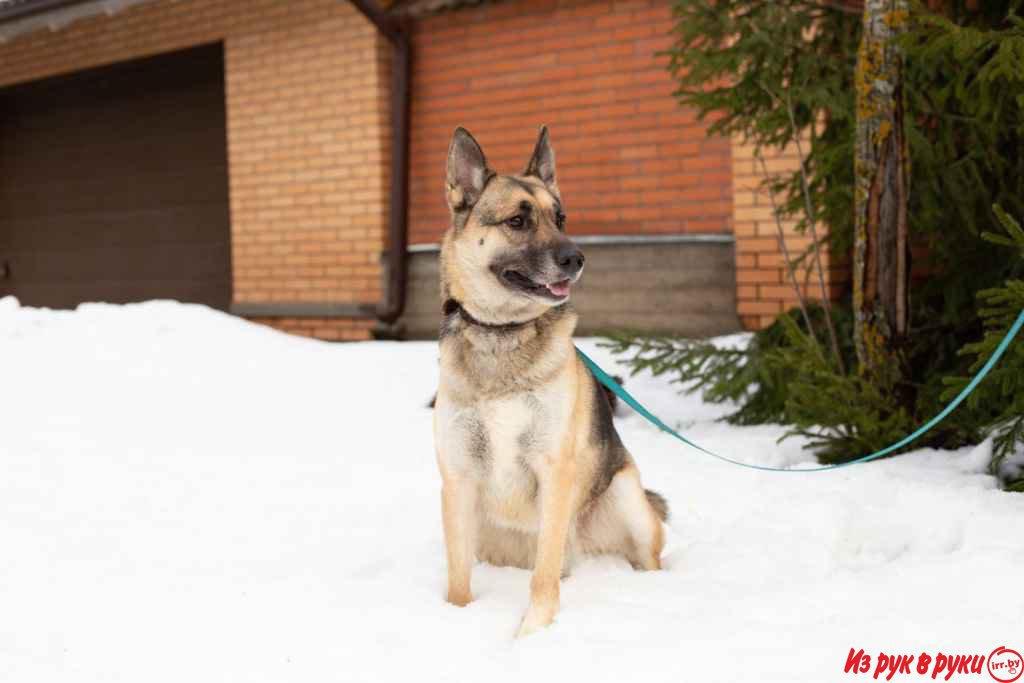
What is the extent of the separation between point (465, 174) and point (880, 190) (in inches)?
83.7

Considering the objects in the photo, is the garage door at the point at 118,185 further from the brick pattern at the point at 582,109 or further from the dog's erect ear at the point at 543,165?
the dog's erect ear at the point at 543,165

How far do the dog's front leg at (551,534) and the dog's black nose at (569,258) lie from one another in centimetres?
55

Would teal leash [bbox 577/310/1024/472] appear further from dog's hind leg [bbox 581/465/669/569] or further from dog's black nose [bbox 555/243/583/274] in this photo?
dog's black nose [bbox 555/243/583/274]

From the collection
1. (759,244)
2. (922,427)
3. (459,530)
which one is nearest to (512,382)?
(459,530)

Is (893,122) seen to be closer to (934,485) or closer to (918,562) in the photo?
(934,485)

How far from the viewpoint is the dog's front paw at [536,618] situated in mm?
2799

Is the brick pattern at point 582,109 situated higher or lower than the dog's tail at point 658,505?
higher

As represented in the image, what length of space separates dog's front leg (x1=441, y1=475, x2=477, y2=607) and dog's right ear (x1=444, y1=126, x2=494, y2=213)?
0.88 m

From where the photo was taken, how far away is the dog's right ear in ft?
9.97

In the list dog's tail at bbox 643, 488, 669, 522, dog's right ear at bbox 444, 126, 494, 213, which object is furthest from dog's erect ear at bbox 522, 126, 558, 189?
dog's tail at bbox 643, 488, 669, 522

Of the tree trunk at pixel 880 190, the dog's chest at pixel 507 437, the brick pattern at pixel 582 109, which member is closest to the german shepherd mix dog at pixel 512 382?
the dog's chest at pixel 507 437

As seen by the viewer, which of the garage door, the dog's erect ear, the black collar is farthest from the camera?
the garage door

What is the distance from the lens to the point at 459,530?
3.01 meters

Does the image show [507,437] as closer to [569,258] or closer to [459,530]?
[459,530]
